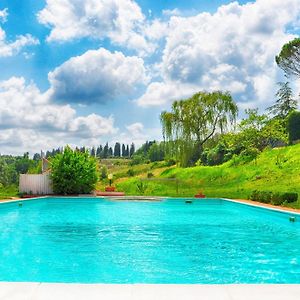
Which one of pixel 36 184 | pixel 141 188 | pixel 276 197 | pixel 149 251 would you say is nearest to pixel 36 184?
pixel 36 184

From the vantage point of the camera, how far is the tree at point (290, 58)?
3722 cm

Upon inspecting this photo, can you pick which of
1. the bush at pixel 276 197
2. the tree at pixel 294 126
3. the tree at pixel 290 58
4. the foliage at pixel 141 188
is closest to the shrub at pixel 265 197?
the bush at pixel 276 197

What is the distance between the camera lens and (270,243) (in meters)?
8.75

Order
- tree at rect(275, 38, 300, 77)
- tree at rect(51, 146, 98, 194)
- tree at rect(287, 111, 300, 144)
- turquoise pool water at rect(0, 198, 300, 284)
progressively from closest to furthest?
turquoise pool water at rect(0, 198, 300, 284), tree at rect(51, 146, 98, 194), tree at rect(287, 111, 300, 144), tree at rect(275, 38, 300, 77)

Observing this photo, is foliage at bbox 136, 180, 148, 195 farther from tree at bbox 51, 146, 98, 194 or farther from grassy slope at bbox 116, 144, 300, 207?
tree at bbox 51, 146, 98, 194

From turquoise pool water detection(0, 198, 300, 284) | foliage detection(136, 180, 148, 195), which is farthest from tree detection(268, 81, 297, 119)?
turquoise pool water detection(0, 198, 300, 284)

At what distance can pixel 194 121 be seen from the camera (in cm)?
3762

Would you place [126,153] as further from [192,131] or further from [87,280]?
[87,280]

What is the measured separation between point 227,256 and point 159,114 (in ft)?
101

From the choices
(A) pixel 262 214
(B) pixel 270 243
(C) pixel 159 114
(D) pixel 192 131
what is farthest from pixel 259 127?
(B) pixel 270 243

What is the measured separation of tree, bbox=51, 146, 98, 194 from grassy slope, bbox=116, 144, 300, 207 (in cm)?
360

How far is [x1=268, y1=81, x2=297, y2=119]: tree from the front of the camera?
5375cm

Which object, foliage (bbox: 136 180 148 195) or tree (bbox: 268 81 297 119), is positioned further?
tree (bbox: 268 81 297 119)
